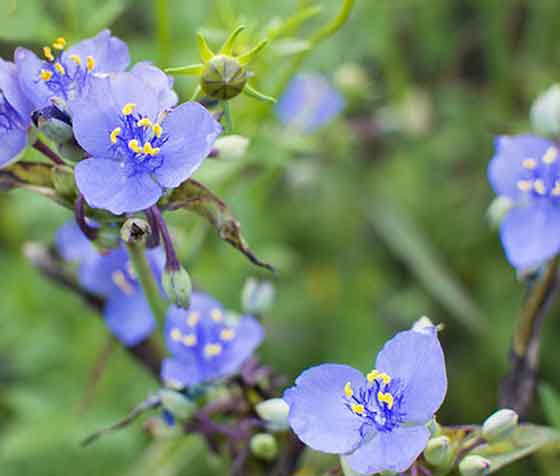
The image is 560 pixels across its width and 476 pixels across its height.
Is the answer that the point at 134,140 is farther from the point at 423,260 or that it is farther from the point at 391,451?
the point at 423,260

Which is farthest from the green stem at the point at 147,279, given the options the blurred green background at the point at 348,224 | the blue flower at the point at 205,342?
the blurred green background at the point at 348,224

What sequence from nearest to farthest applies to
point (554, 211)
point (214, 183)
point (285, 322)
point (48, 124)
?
point (48, 124) < point (554, 211) < point (214, 183) < point (285, 322)

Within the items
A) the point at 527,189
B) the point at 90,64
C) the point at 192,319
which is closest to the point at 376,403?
the point at 192,319

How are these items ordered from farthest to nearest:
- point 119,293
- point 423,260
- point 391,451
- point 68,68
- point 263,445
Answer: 1. point 423,260
2. point 119,293
3. point 263,445
4. point 68,68
5. point 391,451

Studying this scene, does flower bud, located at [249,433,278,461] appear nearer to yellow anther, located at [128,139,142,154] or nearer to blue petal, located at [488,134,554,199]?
yellow anther, located at [128,139,142,154]

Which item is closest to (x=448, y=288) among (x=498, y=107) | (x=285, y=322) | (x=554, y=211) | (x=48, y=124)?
(x=285, y=322)

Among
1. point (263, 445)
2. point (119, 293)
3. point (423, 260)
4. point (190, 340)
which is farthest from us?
point (423, 260)

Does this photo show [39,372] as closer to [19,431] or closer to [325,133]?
[19,431]
